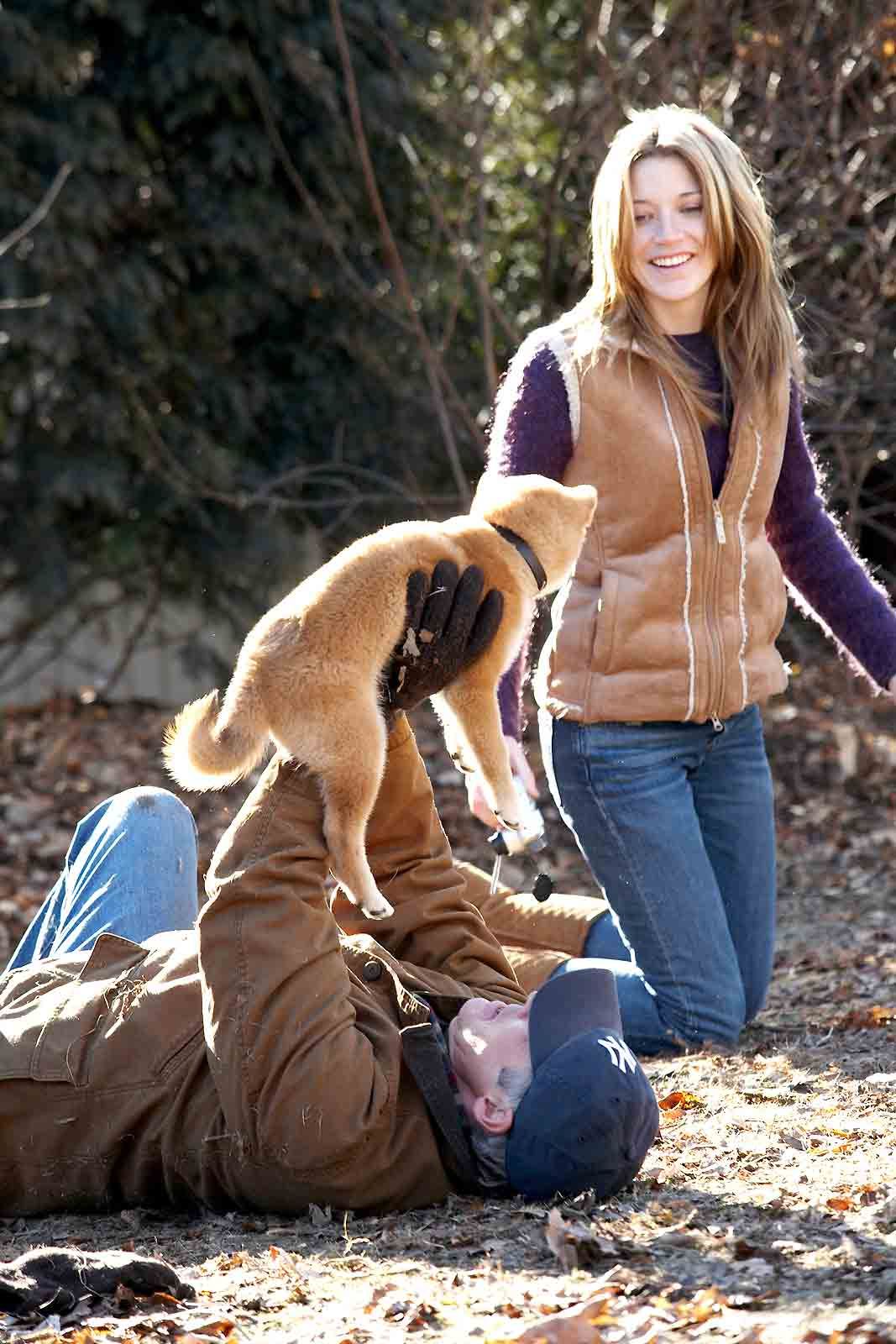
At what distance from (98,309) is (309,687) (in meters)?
5.75

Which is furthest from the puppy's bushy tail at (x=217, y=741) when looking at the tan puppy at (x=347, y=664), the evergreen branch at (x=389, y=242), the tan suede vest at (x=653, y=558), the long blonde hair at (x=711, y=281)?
the evergreen branch at (x=389, y=242)

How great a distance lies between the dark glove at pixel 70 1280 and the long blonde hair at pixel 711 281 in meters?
2.34

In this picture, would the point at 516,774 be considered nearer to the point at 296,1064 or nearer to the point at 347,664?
the point at 347,664

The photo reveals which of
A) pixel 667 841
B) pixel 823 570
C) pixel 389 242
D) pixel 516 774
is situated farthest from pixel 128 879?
pixel 389 242

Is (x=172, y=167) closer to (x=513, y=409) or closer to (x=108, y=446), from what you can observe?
(x=108, y=446)

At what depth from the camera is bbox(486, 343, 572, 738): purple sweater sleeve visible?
12.7 ft

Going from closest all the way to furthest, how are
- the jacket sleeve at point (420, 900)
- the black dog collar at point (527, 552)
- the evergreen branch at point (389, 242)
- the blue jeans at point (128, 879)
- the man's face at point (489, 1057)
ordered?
the man's face at point (489, 1057) < the black dog collar at point (527, 552) < the jacket sleeve at point (420, 900) < the blue jeans at point (128, 879) < the evergreen branch at point (389, 242)

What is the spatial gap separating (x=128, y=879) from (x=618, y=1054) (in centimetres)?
117

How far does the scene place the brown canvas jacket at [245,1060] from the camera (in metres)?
2.73

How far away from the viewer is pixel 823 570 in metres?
4.23

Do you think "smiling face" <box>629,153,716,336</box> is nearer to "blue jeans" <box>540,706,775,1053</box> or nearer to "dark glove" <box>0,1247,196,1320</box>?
"blue jeans" <box>540,706,775,1053</box>

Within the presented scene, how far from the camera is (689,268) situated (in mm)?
3934

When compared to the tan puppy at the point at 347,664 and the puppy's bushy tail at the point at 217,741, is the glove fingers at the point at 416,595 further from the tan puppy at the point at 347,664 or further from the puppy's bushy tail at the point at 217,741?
the puppy's bushy tail at the point at 217,741

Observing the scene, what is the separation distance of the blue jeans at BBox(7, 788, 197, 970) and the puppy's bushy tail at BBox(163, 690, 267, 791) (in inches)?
25.3
